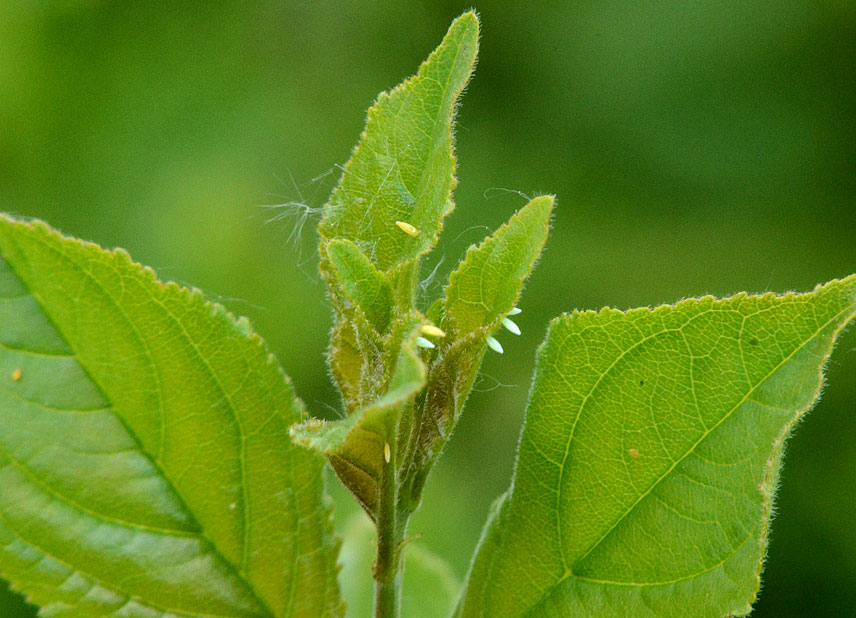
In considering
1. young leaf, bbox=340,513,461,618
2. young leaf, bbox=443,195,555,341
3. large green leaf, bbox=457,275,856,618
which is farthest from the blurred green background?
young leaf, bbox=443,195,555,341

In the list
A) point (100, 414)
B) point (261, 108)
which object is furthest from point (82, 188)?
point (100, 414)

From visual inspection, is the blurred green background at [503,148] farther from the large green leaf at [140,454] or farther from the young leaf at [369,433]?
the young leaf at [369,433]

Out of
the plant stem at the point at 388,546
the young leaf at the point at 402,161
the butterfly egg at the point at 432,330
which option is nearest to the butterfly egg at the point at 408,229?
the young leaf at the point at 402,161

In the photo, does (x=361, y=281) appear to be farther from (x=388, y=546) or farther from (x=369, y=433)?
(x=388, y=546)

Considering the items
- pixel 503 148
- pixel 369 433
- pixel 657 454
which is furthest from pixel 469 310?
pixel 503 148

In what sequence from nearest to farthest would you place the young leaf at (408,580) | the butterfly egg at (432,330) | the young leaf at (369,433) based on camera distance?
1. the young leaf at (369,433)
2. the butterfly egg at (432,330)
3. the young leaf at (408,580)
